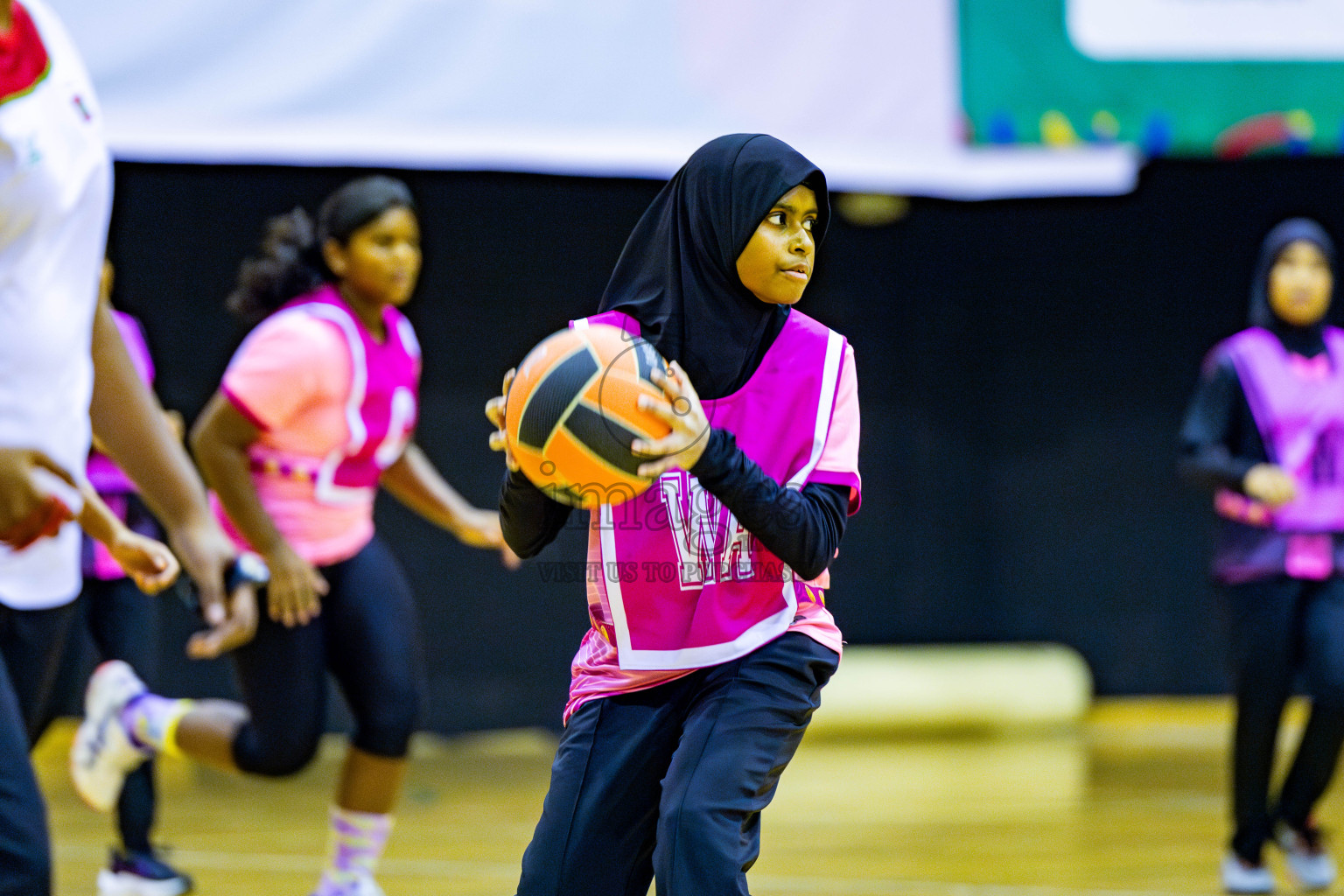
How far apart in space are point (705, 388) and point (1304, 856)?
114 inches

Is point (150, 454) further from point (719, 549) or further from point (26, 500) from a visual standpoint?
point (719, 549)

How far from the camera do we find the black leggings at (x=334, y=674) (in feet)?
11.8

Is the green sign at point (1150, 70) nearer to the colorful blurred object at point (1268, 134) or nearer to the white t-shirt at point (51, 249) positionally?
the colorful blurred object at point (1268, 134)

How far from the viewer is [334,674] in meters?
3.72

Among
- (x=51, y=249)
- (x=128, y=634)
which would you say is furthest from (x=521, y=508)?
(x=128, y=634)

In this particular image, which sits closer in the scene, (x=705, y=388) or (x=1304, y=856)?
(x=705, y=388)

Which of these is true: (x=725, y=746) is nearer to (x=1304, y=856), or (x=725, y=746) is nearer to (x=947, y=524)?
(x=1304, y=856)

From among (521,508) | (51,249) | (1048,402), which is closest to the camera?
(51,249)

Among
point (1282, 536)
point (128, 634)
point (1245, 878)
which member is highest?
point (1282, 536)

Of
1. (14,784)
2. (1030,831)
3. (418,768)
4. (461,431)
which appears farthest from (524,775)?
(14,784)

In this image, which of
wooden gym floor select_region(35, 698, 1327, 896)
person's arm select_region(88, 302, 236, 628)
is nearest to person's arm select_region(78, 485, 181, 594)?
person's arm select_region(88, 302, 236, 628)

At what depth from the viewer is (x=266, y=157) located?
6695mm

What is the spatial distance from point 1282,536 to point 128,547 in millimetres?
3254

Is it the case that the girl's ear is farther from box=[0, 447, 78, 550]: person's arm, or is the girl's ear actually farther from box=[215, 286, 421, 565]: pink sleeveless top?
box=[0, 447, 78, 550]: person's arm
